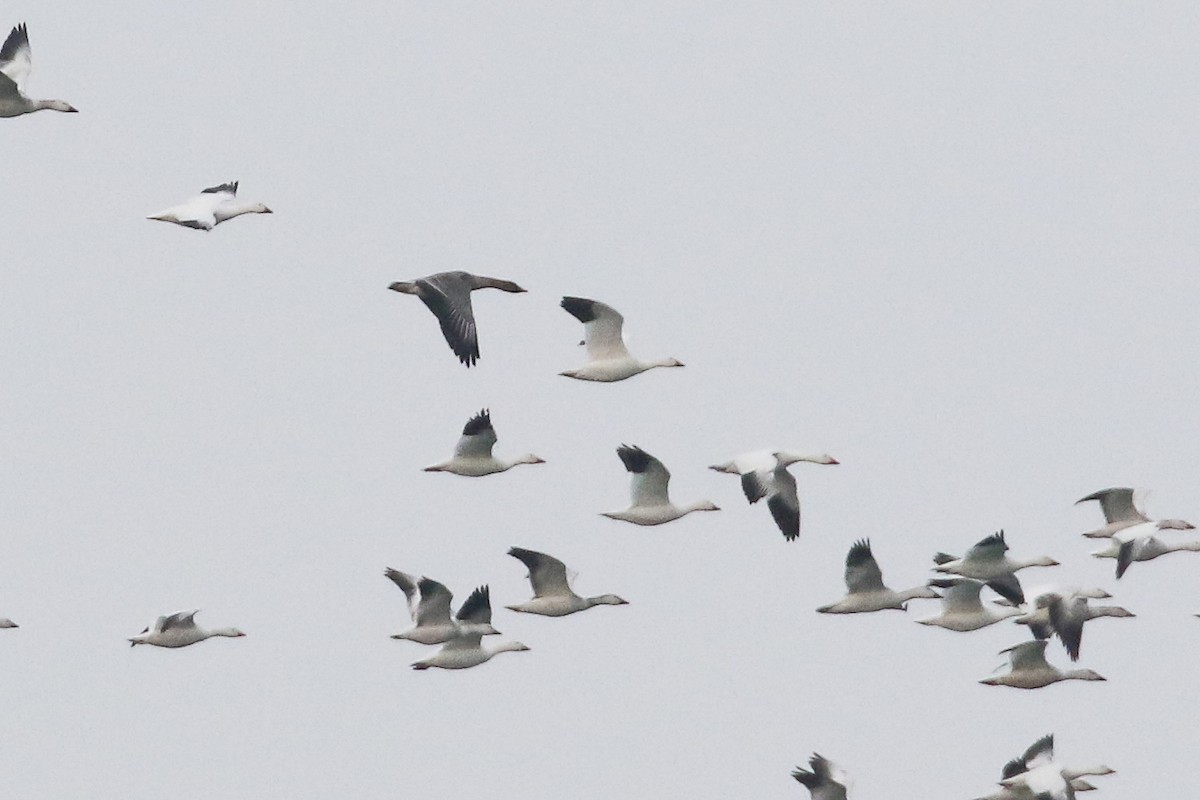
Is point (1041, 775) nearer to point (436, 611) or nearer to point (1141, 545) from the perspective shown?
point (1141, 545)

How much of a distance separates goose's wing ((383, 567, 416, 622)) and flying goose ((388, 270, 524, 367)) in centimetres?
307

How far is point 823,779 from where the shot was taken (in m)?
25.2

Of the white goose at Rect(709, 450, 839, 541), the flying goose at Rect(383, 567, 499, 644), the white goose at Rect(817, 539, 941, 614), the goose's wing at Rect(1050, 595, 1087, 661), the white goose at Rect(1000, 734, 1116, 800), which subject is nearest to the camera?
the white goose at Rect(1000, 734, 1116, 800)

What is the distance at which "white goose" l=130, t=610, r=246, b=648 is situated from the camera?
1025 inches

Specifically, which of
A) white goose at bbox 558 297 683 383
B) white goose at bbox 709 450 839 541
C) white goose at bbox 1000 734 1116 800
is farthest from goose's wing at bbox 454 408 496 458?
white goose at bbox 1000 734 1116 800

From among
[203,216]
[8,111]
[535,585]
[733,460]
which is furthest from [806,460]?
[8,111]

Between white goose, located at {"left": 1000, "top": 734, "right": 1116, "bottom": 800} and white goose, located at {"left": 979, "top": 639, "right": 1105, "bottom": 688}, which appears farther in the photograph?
white goose, located at {"left": 979, "top": 639, "right": 1105, "bottom": 688}

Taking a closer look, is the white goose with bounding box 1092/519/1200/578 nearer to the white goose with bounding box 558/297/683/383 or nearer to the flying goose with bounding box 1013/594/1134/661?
the flying goose with bounding box 1013/594/1134/661

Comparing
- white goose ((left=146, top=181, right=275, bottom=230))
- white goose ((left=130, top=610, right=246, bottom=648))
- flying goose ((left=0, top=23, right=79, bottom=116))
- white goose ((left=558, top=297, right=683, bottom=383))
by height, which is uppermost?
flying goose ((left=0, top=23, right=79, bottom=116))

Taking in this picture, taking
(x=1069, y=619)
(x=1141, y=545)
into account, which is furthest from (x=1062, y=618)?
(x=1141, y=545)

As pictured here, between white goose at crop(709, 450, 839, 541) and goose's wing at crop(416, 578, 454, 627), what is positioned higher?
white goose at crop(709, 450, 839, 541)

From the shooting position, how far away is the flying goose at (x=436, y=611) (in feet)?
85.5

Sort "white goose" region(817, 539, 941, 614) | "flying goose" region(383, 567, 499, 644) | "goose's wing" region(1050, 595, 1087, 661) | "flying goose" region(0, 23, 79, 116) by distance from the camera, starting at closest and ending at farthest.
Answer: "goose's wing" region(1050, 595, 1087, 661) < "flying goose" region(0, 23, 79, 116) < "flying goose" region(383, 567, 499, 644) < "white goose" region(817, 539, 941, 614)

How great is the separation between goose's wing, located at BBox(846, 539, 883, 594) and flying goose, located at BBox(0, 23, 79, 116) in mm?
7623
